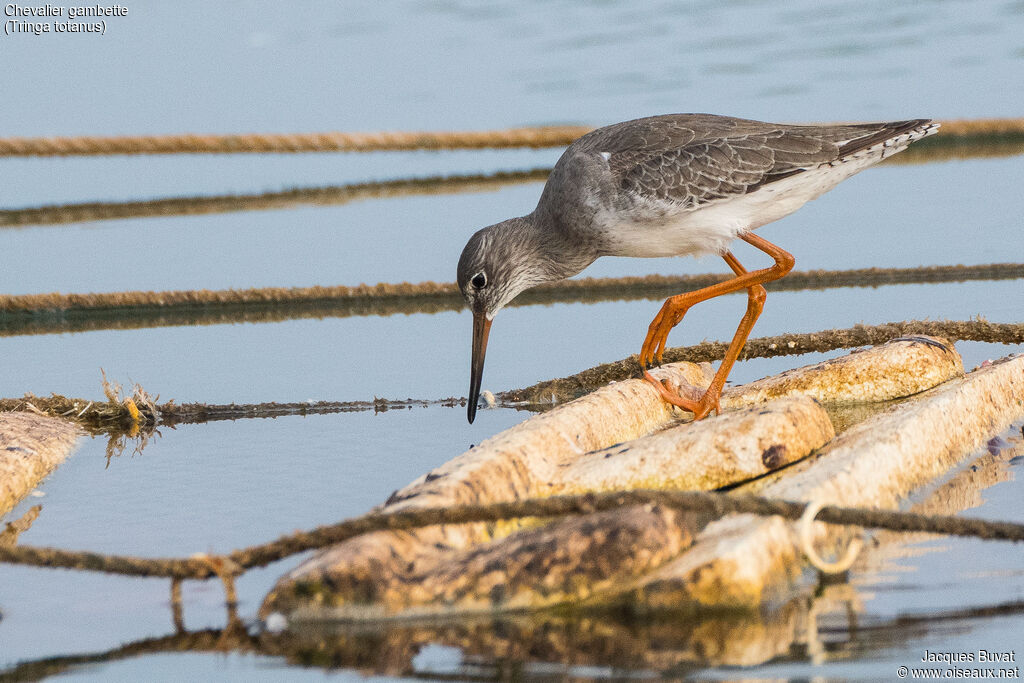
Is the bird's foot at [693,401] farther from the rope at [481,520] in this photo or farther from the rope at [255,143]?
the rope at [255,143]

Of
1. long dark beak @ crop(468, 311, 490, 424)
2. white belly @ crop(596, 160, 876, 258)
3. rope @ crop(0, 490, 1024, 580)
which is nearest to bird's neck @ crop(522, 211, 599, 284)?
white belly @ crop(596, 160, 876, 258)

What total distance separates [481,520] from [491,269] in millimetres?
2823

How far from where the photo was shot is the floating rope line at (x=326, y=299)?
906 centimetres

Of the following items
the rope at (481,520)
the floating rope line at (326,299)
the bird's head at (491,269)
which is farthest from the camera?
the floating rope line at (326,299)

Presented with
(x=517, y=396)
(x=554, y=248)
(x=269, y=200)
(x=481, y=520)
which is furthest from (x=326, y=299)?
(x=481, y=520)

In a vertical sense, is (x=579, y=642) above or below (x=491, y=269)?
below

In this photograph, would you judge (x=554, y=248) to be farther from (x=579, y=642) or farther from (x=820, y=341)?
(x=579, y=642)

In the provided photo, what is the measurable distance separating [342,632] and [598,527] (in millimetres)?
835

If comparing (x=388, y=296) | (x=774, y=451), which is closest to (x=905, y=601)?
(x=774, y=451)

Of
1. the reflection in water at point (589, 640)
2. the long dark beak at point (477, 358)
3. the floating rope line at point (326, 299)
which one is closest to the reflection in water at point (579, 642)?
the reflection in water at point (589, 640)

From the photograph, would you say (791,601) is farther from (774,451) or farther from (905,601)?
(774,451)

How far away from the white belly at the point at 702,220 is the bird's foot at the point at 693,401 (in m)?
0.66

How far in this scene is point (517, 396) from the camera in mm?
7160

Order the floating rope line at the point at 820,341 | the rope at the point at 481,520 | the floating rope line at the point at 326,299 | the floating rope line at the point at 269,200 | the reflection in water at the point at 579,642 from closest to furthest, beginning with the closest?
1. the reflection in water at the point at 579,642
2. the rope at the point at 481,520
3. the floating rope line at the point at 820,341
4. the floating rope line at the point at 326,299
5. the floating rope line at the point at 269,200
